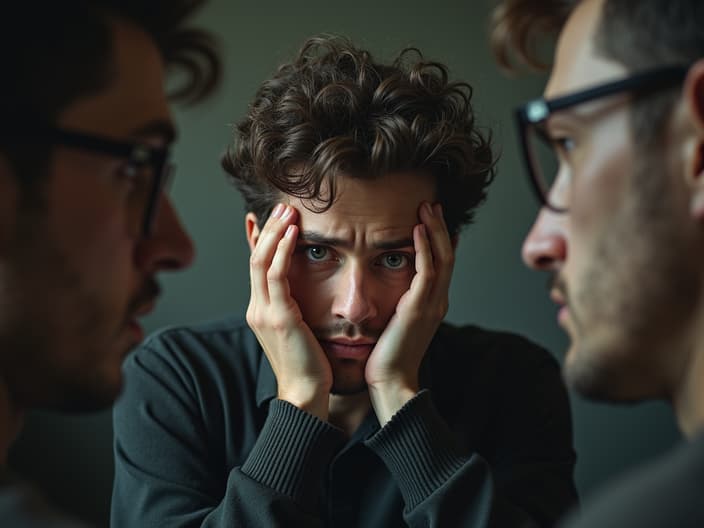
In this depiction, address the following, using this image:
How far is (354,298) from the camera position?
5.34 ft

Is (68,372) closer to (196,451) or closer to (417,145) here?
(196,451)

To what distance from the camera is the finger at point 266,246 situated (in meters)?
1.68

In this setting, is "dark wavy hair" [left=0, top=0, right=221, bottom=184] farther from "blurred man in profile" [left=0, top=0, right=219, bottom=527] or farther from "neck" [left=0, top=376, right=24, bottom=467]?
"neck" [left=0, top=376, right=24, bottom=467]

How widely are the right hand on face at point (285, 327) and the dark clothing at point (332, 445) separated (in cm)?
6

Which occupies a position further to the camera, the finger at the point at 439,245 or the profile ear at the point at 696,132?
the finger at the point at 439,245

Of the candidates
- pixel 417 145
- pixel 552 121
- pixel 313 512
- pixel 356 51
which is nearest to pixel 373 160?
pixel 417 145

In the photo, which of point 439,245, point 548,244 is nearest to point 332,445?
point 439,245

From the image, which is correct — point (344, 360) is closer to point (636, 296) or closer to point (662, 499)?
point (636, 296)

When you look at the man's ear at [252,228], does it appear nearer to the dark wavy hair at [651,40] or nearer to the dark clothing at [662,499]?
the dark wavy hair at [651,40]

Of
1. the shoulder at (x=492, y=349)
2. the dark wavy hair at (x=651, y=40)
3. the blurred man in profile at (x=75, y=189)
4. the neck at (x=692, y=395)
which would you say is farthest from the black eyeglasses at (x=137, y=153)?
the shoulder at (x=492, y=349)

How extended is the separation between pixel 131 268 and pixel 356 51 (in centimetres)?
94

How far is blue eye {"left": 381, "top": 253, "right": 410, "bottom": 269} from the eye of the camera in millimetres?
1716

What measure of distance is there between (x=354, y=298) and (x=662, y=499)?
966 millimetres

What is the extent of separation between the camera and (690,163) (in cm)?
96
